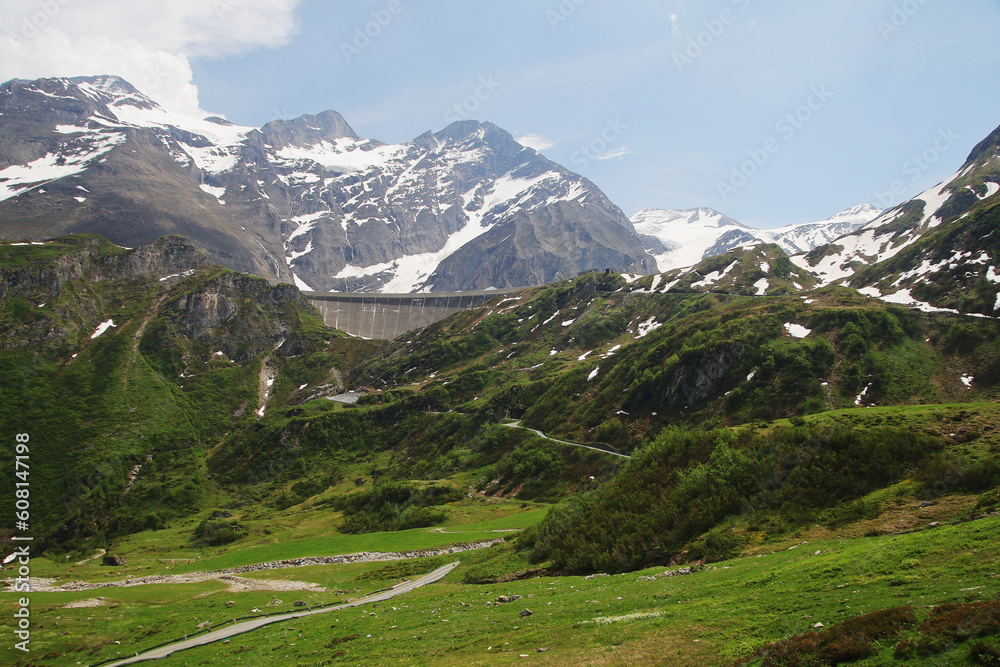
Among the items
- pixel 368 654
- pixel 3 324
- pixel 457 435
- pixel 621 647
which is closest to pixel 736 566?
pixel 621 647

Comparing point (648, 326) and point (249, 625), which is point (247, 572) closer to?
point (249, 625)

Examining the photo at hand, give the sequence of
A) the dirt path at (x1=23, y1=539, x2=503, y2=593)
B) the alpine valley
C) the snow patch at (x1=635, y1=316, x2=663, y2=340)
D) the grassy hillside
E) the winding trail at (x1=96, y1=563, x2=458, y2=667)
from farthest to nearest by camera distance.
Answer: the snow patch at (x1=635, y1=316, x2=663, y2=340), the dirt path at (x1=23, y1=539, x2=503, y2=593), the winding trail at (x1=96, y1=563, x2=458, y2=667), the grassy hillside, the alpine valley

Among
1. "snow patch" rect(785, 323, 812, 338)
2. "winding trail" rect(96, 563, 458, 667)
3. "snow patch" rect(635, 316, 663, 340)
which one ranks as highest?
"snow patch" rect(635, 316, 663, 340)

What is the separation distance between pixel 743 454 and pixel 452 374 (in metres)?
161

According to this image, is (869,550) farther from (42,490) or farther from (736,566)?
(42,490)

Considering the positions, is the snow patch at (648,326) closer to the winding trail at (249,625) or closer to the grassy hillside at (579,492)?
the grassy hillside at (579,492)

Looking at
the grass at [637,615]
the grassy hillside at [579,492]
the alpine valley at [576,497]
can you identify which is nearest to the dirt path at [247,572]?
the alpine valley at [576,497]

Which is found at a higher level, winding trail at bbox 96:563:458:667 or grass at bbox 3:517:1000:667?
grass at bbox 3:517:1000:667

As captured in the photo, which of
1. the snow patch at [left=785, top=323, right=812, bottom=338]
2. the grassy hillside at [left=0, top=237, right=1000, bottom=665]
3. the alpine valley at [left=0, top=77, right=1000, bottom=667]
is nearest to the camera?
the alpine valley at [left=0, top=77, right=1000, bottom=667]

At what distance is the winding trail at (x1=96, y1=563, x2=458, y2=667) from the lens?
105 feet

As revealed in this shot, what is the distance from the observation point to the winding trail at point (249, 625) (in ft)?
105

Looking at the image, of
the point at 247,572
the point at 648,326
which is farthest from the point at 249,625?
the point at 648,326

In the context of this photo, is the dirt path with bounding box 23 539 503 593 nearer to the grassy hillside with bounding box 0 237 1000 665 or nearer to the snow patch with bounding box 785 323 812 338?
the grassy hillside with bounding box 0 237 1000 665

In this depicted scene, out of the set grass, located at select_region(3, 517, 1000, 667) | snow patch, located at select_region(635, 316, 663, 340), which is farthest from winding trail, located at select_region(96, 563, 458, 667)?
snow patch, located at select_region(635, 316, 663, 340)
